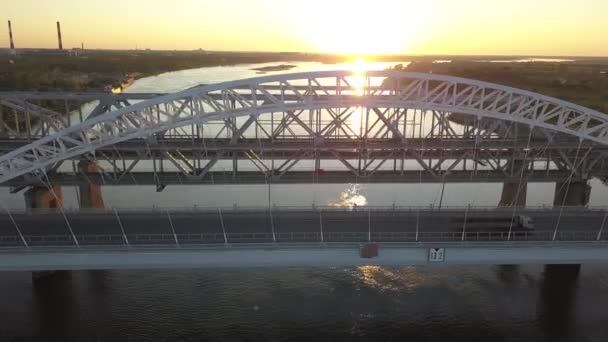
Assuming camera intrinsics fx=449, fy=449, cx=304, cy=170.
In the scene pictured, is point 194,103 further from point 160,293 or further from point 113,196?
point 113,196

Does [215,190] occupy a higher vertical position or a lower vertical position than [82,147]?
lower

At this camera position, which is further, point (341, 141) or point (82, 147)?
point (341, 141)

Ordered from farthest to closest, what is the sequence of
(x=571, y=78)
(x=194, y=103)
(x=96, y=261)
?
(x=571, y=78) → (x=194, y=103) → (x=96, y=261)

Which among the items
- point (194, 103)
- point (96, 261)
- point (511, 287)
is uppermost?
point (194, 103)

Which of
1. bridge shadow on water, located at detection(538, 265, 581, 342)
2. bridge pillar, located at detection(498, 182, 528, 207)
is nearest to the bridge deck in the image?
bridge shadow on water, located at detection(538, 265, 581, 342)

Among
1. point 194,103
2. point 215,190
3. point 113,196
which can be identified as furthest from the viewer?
point 215,190

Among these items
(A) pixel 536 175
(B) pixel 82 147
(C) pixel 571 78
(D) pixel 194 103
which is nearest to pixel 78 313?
(B) pixel 82 147
